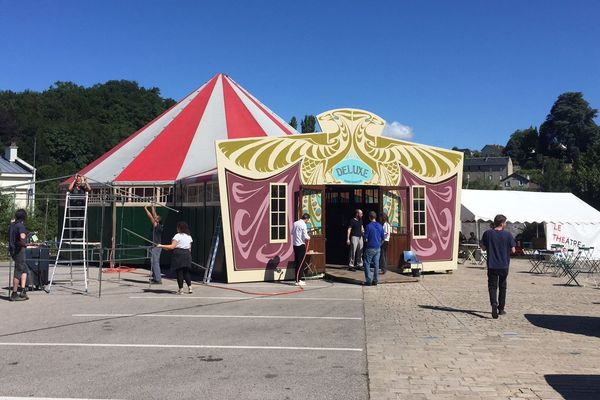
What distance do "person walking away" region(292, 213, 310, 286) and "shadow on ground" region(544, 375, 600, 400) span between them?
7376 millimetres

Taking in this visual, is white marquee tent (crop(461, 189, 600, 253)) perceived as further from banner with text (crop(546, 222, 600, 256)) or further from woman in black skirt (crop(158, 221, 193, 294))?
woman in black skirt (crop(158, 221, 193, 294))

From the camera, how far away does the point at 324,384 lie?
491cm

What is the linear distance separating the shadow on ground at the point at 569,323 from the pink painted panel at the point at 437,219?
6.10 m

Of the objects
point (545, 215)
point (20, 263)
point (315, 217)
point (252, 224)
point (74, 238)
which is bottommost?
point (20, 263)

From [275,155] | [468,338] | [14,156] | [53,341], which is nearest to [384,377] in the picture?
[468,338]

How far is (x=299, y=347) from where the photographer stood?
249 inches

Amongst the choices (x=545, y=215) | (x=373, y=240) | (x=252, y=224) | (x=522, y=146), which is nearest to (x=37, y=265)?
(x=252, y=224)

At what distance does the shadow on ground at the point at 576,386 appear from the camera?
455 cm

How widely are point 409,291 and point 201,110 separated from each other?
11.3 meters

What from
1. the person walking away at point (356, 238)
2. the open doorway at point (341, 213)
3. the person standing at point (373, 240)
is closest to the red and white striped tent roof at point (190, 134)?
the open doorway at point (341, 213)

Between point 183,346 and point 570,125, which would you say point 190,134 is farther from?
point 570,125

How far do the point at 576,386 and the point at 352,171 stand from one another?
367 inches

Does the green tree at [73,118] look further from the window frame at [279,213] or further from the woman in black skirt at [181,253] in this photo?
the woman in black skirt at [181,253]

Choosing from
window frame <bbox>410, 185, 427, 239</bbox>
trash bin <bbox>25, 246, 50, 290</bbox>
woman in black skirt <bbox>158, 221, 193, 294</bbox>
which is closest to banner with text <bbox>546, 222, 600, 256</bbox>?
window frame <bbox>410, 185, 427, 239</bbox>
